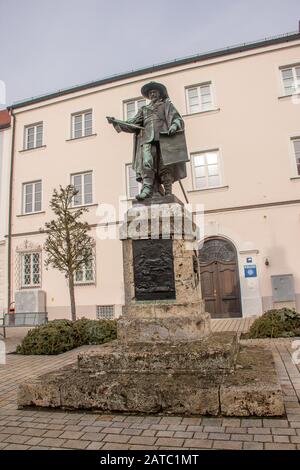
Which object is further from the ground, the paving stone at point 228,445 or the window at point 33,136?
the window at point 33,136

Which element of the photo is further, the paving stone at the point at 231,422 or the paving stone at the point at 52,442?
the paving stone at the point at 231,422

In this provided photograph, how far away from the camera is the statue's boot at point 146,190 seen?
569 centimetres

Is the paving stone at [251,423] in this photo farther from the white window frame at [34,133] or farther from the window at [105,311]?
the white window frame at [34,133]

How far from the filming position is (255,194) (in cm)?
1465

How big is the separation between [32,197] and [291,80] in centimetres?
1255

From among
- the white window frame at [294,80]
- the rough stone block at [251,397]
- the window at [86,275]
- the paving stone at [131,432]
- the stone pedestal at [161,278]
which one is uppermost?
the white window frame at [294,80]

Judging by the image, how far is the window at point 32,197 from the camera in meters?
18.1

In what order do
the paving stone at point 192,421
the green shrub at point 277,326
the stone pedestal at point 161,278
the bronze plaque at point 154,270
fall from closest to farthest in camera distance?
the paving stone at point 192,421 → the stone pedestal at point 161,278 → the bronze plaque at point 154,270 → the green shrub at point 277,326

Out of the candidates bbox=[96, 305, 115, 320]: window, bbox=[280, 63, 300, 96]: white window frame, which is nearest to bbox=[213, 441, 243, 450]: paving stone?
bbox=[96, 305, 115, 320]: window

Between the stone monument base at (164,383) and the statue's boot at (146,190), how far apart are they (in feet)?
7.07

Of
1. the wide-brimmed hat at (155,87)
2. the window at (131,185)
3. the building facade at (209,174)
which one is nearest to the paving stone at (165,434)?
Answer: the wide-brimmed hat at (155,87)

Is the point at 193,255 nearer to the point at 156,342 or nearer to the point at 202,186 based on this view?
the point at 156,342

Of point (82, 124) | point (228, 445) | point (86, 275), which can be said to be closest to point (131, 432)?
point (228, 445)

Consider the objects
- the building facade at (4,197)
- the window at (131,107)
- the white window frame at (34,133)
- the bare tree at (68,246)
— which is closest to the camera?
the bare tree at (68,246)
